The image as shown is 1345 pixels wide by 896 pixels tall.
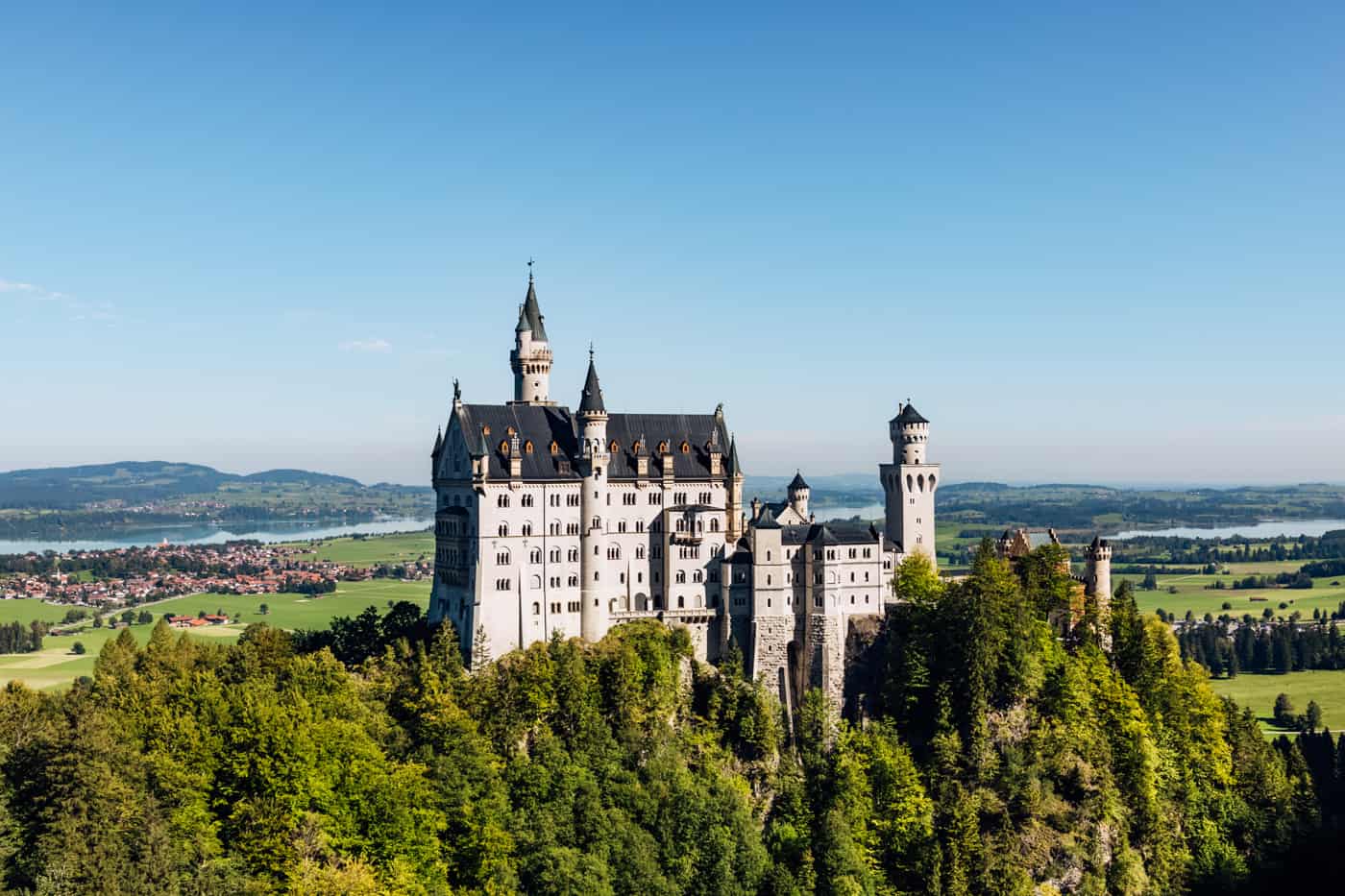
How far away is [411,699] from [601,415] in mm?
24720

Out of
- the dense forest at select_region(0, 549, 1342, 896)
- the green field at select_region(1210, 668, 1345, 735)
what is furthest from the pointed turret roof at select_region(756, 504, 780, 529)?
the green field at select_region(1210, 668, 1345, 735)

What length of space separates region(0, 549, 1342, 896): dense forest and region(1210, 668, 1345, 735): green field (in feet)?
162

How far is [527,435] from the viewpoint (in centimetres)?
9056

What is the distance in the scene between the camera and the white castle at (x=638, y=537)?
287 feet

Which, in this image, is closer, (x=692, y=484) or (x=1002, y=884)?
(x=1002, y=884)

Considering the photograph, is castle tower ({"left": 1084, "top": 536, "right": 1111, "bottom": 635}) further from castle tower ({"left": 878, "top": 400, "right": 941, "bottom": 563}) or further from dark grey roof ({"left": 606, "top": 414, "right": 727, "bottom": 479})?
dark grey roof ({"left": 606, "top": 414, "right": 727, "bottom": 479})

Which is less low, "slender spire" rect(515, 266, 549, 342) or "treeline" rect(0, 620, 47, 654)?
"slender spire" rect(515, 266, 549, 342)

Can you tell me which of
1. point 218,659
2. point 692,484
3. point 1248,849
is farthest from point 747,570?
point 1248,849

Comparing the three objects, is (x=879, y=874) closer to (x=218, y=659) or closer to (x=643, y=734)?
(x=643, y=734)

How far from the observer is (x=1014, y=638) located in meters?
90.5

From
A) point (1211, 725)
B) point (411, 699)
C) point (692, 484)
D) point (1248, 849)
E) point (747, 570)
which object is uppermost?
point (692, 484)

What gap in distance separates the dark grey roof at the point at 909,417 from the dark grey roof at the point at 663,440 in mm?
14748

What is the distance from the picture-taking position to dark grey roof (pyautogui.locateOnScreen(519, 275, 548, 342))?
98.5m

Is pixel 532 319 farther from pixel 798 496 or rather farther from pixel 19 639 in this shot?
pixel 19 639
